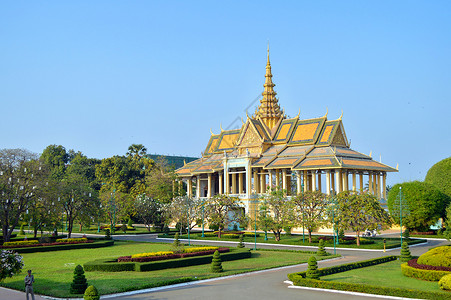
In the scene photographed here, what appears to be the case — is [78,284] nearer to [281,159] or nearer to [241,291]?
[241,291]

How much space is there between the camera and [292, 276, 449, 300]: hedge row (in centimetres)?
1745

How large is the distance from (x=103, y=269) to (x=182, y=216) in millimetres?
25671

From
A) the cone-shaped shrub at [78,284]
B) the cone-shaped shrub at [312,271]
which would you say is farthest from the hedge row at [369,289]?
the cone-shaped shrub at [78,284]

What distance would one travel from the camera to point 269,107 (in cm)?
6731

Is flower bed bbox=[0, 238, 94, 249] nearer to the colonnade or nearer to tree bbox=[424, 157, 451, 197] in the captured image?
the colonnade

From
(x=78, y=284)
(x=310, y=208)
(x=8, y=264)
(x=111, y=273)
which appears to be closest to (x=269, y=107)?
(x=310, y=208)

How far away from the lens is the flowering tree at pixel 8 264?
18427mm

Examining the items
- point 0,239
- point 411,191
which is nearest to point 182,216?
point 0,239

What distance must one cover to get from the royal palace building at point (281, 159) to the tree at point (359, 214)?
1199 cm

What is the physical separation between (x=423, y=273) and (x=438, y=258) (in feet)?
3.80

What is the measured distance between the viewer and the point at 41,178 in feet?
135

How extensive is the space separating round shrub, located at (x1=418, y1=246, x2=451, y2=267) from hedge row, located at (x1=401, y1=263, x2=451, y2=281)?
78cm

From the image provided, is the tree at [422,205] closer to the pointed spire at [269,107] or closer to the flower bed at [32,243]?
the pointed spire at [269,107]

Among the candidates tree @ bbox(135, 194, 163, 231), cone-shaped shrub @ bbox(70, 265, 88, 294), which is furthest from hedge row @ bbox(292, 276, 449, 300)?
tree @ bbox(135, 194, 163, 231)
